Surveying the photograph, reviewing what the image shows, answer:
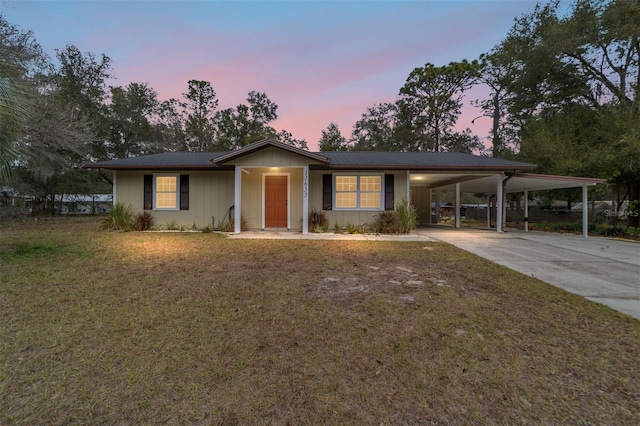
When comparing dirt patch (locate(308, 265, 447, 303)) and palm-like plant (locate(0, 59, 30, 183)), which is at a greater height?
palm-like plant (locate(0, 59, 30, 183))

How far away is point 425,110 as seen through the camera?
25500 mm

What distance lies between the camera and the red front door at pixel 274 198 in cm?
1068

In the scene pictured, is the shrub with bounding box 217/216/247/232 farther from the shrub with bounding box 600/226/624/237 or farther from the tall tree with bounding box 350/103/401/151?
the tall tree with bounding box 350/103/401/151

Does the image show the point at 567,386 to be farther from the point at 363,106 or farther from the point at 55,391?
the point at 363,106

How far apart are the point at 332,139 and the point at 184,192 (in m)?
23.0

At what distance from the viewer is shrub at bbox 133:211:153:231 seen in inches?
399

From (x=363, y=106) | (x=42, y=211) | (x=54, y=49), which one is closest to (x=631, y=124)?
(x=363, y=106)

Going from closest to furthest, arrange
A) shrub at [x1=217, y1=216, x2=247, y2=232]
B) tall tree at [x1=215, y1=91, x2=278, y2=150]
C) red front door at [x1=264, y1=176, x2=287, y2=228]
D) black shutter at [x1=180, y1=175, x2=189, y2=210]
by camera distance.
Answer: shrub at [x1=217, y1=216, x2=247, y2=232]
black shutter at [x1=180, y1=175, x2=189, y2=210]
red front door at [x1=264, y1=176, x2=287, y2=228]
tall tree at [x1=215, y1=91, x2=278, y2=150]

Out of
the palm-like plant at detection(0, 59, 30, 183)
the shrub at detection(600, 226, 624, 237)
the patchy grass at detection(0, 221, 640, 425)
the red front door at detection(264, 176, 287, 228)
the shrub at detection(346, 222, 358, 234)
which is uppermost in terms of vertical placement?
the palm-like plant at detection(0, 59, 30, 183)

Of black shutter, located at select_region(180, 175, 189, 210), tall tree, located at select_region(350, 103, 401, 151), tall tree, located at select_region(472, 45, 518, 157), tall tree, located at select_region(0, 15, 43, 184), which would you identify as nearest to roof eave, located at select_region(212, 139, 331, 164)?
black shutter, located at select_region(180, 175, 189, 210)

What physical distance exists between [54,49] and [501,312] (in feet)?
91.5

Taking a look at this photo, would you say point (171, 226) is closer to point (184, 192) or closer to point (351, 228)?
point (184, 192)

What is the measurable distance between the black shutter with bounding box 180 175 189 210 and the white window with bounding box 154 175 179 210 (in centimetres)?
25

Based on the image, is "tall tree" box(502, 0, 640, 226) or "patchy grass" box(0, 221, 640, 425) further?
"tall tree" box(502, 0, 640, 226)
